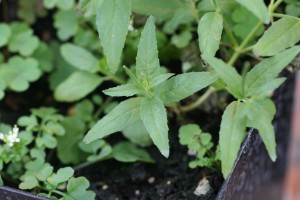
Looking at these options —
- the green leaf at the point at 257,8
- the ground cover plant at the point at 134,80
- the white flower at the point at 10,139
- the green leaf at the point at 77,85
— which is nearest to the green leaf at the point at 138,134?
the ground cover plant at the point at 134,80

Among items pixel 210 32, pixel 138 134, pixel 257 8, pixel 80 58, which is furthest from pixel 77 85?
pixel 257 8

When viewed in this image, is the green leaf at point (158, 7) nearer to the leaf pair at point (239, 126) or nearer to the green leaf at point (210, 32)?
the green leaf at point (210, 32)

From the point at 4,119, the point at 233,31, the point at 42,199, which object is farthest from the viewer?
the point at 4,119

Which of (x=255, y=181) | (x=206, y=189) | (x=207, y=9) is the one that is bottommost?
(x=255, y=181)

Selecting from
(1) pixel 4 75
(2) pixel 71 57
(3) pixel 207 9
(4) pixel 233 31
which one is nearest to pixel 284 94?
(4) pixel 233 31

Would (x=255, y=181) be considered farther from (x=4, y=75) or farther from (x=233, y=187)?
(x=4, y=75)

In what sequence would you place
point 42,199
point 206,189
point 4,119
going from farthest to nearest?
point 4,119, point 206,189, point 42,199

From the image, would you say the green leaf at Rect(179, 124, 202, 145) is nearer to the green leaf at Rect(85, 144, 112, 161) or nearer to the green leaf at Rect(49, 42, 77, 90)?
the green leaf at Rect(85, 144, 112, 161)
